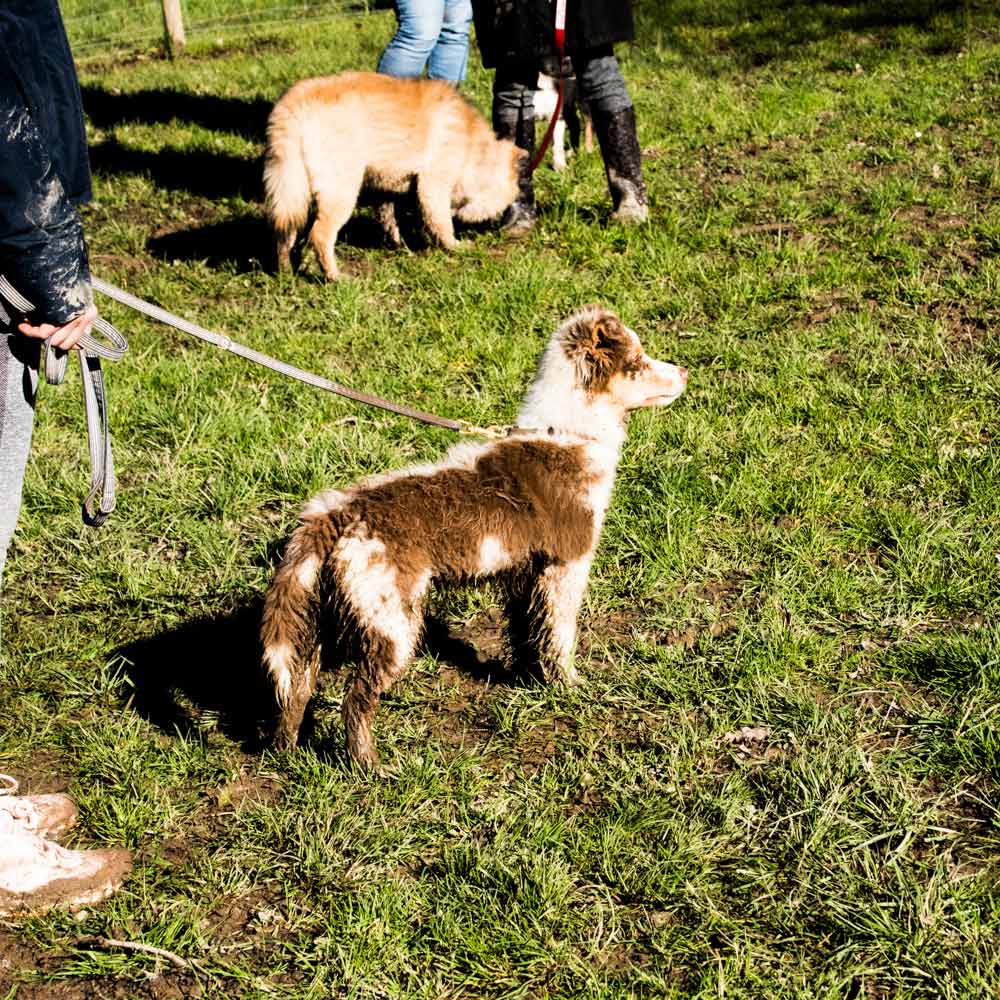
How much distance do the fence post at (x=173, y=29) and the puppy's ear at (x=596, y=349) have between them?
1085 centimetres

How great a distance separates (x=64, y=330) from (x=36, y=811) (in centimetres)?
136

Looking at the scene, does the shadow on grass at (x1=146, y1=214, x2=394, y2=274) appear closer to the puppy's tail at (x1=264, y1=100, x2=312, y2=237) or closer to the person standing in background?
the puppy's tail at (x1=264, y1=100, x2=312, y2=237)

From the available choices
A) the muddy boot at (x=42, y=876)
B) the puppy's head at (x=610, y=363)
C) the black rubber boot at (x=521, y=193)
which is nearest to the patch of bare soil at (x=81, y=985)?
the muddy boot at (x=42, y=876)

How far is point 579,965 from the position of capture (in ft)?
8.50

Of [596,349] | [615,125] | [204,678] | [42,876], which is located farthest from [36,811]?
[615,125]

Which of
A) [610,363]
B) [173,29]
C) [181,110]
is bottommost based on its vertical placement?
[610,363]

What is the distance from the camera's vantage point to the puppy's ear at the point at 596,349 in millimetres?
3369

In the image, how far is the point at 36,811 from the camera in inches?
116

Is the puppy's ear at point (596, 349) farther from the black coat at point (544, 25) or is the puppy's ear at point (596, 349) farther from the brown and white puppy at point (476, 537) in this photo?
the black coat at point (544, 25)

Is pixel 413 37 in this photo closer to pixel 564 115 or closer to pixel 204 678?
pixel 564 115

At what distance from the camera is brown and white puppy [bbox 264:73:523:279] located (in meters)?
6.20

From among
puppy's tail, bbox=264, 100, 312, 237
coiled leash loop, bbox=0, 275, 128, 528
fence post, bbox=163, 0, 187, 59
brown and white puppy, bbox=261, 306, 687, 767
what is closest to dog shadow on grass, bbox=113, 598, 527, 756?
brown and white puppy, bbox=261, 306, 687, 767

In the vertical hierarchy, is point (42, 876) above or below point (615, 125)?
below

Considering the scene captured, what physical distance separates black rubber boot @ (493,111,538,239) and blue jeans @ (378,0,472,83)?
0.73m
